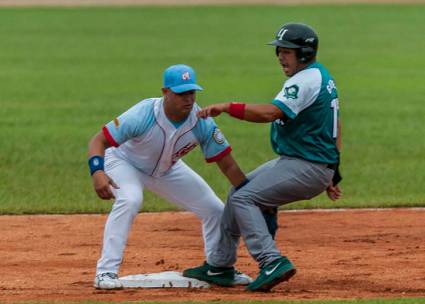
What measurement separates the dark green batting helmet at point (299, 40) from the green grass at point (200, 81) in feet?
17.0

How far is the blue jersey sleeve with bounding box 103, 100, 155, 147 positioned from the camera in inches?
364

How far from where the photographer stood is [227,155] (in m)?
9.54

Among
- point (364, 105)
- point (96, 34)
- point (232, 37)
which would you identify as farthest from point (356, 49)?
point (364, 105)

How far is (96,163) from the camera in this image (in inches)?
359

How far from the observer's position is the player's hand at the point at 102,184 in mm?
9000

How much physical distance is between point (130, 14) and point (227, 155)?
144ft

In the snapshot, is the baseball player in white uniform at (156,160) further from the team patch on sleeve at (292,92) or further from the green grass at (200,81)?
the green grass at (200,81)

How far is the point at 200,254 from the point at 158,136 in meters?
2.02

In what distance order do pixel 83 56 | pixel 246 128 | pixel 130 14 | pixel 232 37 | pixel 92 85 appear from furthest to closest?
pixel 130 14 → pixel 232 37 → pixel 83 56 → pixel 92 85 → pixel 246 128

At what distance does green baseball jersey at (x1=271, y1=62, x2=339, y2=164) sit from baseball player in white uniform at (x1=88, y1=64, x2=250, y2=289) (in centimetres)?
54

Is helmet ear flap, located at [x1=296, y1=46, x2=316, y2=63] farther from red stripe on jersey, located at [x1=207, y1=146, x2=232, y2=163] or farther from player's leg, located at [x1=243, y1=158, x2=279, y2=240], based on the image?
red stripe on jersey, located at [x1=207, y1=146, x2=232, y2=163]

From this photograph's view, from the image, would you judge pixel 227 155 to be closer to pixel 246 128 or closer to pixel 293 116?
pixel 293 116

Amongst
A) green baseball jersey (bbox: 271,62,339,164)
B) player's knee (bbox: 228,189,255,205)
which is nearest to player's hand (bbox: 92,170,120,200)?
player's knee (bbox: 228,189,255,205)

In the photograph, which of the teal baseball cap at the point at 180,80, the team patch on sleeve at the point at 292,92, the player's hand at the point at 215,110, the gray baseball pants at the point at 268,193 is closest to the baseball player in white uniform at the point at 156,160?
the teal baseball cap at the point at 180,80
